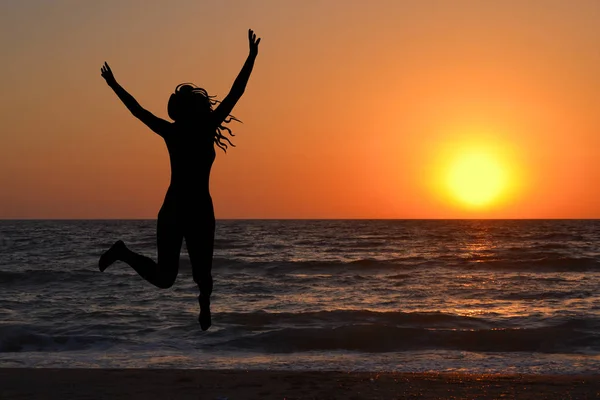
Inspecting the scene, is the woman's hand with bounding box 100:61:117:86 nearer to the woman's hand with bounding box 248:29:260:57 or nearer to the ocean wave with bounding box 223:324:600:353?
the woman's hand with bounding box 248:29:260:57

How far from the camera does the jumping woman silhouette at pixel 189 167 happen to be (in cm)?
581

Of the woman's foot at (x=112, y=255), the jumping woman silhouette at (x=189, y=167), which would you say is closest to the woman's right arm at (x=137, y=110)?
the jumping woman silhouette at (x=189, y=167)

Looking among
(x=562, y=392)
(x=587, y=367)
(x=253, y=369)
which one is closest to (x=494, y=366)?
(x=587, y=367)

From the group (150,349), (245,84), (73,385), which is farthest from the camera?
(150,349)

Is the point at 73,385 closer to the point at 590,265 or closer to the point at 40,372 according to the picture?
the point at 40,372

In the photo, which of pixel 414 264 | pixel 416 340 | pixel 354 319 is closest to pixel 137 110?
pixel 416 340

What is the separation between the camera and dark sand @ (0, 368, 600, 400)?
32.3 ft

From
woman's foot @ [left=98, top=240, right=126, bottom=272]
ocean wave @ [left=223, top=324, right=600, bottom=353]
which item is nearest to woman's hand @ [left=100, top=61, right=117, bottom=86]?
woman's foot @ [left=98, top=240, right=126, bottom=272]

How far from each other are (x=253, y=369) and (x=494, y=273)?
69.3ft

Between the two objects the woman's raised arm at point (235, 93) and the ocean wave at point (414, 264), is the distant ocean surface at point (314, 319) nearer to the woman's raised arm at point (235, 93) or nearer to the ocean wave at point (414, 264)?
the ocean wave at point (414, 264)

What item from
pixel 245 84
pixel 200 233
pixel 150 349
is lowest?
pixel 150 349

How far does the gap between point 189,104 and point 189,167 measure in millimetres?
489

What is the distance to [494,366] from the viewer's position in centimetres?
1236

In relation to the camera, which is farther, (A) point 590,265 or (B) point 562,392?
(A) point 590,265
